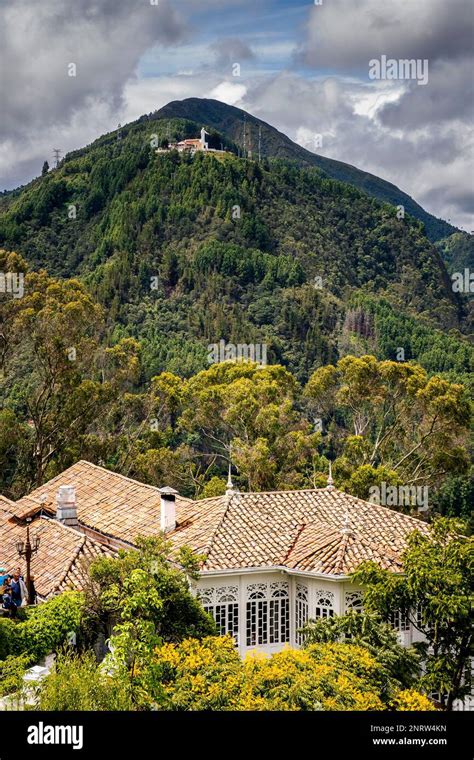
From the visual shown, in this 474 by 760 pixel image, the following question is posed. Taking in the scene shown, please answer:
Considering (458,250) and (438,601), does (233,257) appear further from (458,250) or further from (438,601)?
(458,250)

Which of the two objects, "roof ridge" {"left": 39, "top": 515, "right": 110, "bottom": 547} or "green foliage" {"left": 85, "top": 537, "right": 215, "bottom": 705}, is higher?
"roof ridge" {"left": 39, "top": 515, "right": 110, "bottom": 547}

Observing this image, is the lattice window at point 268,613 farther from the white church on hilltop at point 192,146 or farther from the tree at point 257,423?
the white church on hilltop at point 192,146

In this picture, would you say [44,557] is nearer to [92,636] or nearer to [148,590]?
[92,636]

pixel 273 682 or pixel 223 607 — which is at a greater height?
pixel 223 607

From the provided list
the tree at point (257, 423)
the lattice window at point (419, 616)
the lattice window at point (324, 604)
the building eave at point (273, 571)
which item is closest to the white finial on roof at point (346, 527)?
the building eave at point (273, 571)

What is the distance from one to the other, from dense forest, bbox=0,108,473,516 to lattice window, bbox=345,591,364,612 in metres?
16.6

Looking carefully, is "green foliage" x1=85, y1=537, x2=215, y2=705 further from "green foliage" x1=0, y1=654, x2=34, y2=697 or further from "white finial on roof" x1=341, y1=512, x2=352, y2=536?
"white finial on roof" x1=341, y1=512, x2=352, y2=536

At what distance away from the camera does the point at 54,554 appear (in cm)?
2083

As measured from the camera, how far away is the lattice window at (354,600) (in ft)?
61.4

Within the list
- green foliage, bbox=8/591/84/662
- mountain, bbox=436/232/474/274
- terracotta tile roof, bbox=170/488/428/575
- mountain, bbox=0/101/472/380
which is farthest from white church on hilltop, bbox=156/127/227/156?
green foliage, bbox=8/591/84/662

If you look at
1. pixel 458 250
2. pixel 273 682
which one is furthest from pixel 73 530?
pixel 458 250

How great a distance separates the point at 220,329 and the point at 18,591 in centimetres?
6004

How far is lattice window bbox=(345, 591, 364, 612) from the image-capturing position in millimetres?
18723
